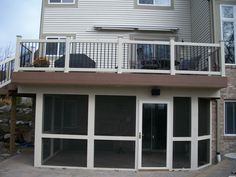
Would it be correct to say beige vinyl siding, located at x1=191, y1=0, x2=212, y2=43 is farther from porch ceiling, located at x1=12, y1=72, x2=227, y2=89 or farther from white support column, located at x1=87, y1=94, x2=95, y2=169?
white support column, located at x1=87, y1=94, x2=95, y2=169

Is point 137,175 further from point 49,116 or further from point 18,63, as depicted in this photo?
point 18,63

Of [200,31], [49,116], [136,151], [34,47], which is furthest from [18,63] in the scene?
[200,31]

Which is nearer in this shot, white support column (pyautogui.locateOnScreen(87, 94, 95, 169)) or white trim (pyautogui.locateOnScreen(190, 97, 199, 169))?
white support column (pyautogui.locateOnScreen(87, 94, 95, 169))

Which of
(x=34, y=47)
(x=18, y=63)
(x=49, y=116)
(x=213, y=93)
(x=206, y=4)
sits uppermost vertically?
(x=206, y=4)

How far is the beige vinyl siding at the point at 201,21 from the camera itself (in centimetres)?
1330

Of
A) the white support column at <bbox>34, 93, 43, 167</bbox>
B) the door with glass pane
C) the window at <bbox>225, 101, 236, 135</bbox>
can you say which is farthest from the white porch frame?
the window at <bbox>225, 101, 236, 135</bbox>

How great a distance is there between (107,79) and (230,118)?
5.03 meters

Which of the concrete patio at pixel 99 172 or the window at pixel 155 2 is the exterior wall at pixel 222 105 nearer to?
the concrete patio at pixel 99 172

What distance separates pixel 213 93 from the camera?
11.3 metres

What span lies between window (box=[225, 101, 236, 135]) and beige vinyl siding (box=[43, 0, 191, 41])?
4.49 metres

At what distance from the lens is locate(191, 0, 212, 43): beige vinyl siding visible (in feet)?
43.7

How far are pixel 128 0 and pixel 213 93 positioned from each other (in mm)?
6763

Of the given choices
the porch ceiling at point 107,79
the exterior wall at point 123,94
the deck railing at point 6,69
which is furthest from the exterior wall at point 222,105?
the deck railing at point 6,69

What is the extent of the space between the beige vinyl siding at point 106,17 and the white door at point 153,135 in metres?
5.49
